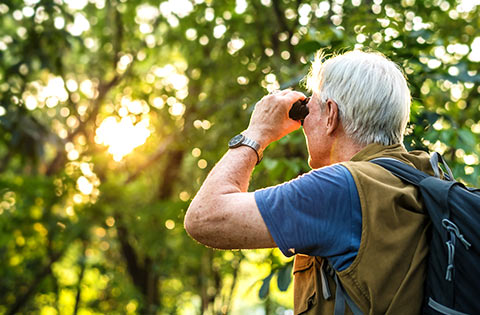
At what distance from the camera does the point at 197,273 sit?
695 cm

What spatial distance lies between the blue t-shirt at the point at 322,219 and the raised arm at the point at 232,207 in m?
0.05

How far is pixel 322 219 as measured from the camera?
4.46ft

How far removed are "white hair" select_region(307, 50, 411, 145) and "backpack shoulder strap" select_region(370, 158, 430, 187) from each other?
0.45 ft

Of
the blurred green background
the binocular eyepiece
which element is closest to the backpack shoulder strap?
the binocular eyepiece

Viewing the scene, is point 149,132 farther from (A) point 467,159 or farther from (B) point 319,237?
(B) point 319,237

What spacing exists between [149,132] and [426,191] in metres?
5.67

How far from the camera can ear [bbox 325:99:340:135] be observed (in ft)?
5.28

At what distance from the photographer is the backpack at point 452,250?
124cm

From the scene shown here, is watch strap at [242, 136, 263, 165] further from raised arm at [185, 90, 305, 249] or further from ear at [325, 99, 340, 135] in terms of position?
ear at [325, 99, 340, 135]

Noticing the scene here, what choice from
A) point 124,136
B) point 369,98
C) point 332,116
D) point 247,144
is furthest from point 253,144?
point 124,136

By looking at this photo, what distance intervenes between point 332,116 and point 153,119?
17.7ft

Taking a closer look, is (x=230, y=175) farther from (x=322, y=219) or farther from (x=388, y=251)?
(x=388, y=251)

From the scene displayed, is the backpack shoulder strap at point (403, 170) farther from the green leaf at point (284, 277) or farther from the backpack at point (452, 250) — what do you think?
the green leaf at point (284, 277)

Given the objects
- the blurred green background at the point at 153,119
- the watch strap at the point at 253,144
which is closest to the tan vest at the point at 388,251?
the watch strap at the point at 253,144
